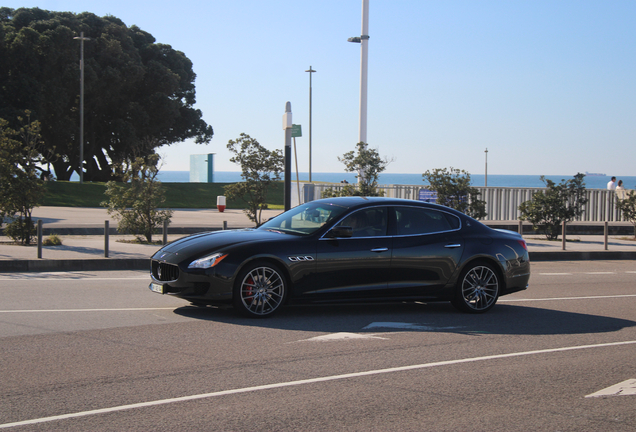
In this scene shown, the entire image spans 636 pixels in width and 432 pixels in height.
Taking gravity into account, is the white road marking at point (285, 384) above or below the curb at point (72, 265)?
below

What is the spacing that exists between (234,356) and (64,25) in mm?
46613

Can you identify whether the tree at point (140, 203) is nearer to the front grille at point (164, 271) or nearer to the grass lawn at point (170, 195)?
the front grille at point (164, 271)

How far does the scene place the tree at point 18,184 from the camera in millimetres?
15305

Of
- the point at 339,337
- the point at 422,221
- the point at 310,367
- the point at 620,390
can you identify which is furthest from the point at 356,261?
the point at 620,390

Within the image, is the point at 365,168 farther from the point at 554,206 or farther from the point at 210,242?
the point at 210,242

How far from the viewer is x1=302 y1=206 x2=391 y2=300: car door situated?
8.25m

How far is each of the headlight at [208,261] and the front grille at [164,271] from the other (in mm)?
254

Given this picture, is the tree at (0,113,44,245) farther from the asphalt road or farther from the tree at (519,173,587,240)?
the tree at (519,173,587,240)

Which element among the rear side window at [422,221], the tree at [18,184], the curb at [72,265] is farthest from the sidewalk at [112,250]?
the rear side window at [422,221]

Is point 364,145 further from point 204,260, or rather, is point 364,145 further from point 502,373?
point 502,373

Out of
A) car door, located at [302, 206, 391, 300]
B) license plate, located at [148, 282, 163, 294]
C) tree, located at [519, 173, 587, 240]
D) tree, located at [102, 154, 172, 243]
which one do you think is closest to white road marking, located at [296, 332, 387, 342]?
car door, located at [302, 206, 391, 300]

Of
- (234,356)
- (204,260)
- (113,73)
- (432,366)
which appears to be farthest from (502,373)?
(113,73)

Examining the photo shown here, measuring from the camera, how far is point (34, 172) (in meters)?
15.8

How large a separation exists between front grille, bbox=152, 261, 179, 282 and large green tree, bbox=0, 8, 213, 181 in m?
37.4
